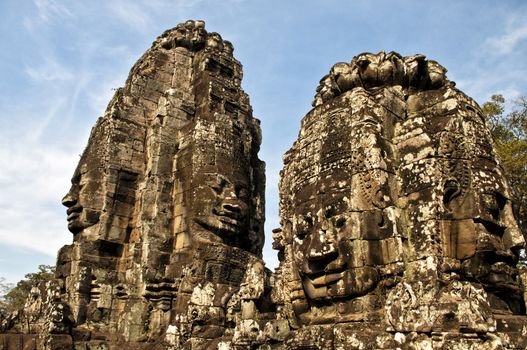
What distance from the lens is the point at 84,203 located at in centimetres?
1261

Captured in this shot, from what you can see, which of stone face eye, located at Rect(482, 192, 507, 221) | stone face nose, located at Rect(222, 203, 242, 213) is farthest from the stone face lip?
stone face eye, located at Rect(482, 192, 507, 221)

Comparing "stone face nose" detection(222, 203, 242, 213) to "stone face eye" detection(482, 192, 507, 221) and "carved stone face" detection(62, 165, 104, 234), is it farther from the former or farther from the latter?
"stone face eye" detection(482, 192, 507, 221)

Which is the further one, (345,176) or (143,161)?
(143,161)

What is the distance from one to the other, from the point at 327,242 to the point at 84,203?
29.8 feet

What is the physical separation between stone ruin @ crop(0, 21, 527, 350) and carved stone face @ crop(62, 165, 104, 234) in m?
0.04

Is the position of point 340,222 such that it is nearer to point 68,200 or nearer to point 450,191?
point 450,191

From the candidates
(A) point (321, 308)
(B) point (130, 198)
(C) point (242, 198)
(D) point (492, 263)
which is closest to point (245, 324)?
(A) point (321, 308)

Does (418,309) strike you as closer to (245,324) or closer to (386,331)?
(386,331)

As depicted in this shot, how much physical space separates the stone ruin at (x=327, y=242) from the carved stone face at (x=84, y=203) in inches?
1.4

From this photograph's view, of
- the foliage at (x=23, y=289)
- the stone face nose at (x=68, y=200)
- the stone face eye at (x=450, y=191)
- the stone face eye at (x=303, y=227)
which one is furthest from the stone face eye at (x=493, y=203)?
the foliage at (x=23, y=289)

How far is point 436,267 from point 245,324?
2.89 meters

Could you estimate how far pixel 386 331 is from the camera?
14.3ft

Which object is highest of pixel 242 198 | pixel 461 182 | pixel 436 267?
pixel 242 198

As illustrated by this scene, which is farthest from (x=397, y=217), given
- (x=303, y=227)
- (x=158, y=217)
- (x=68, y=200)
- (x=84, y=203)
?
(x=68, y=200)
